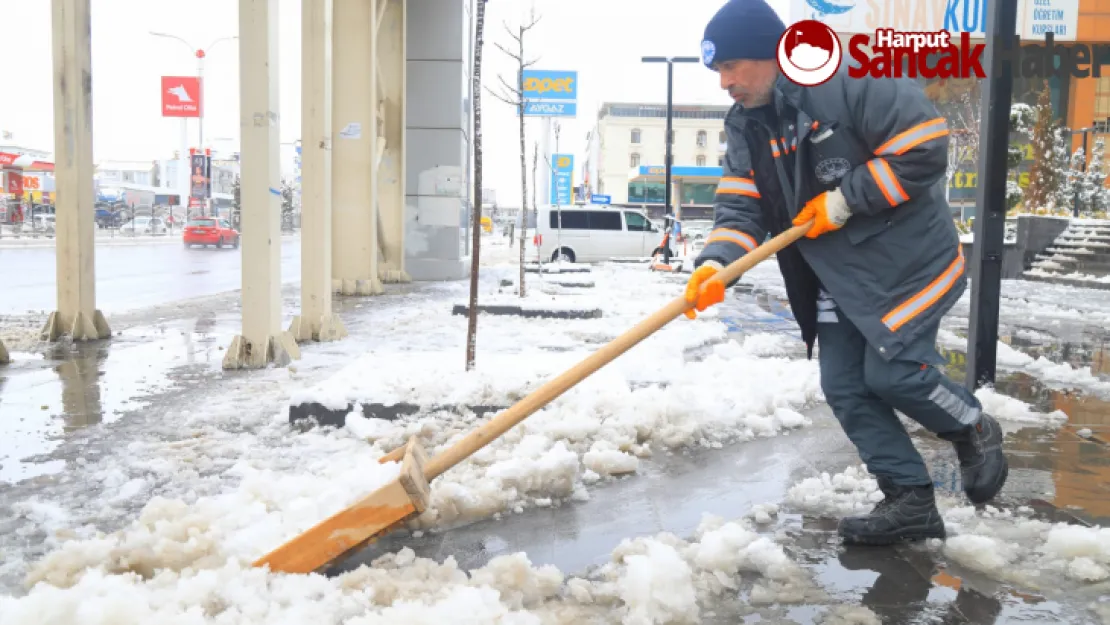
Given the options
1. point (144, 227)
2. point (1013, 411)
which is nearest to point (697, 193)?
point (144, 227)

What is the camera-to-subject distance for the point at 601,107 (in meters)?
104

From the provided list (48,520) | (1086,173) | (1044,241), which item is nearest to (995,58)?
(48,520)

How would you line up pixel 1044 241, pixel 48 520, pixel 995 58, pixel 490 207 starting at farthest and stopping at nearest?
pixel 490 207 → pixel 1044 241 → pixel 995 58 → pixel 48 520

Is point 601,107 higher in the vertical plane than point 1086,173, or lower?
higher

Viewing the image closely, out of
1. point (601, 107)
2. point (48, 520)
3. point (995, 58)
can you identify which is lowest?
point (48, 520)

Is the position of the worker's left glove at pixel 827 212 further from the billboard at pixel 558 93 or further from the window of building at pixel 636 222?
the window of building at pixel 636 222

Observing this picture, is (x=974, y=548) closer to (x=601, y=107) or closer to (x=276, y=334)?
(x=276, y=334)

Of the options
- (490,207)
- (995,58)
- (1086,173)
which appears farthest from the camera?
(490,207)

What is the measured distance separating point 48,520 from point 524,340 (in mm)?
4917

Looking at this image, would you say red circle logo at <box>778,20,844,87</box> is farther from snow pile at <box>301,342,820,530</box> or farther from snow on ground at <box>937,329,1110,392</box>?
snow on ground at <box>937,329,1110,392</box>

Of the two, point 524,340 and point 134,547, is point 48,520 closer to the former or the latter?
point 134,547

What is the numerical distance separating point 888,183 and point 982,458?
103 centimetres

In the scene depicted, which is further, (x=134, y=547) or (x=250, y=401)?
(x=250, y=401)

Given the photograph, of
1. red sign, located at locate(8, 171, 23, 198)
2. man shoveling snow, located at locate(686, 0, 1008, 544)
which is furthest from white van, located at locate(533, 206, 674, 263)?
red sign, located at locate(8, 171, 23, 198)
